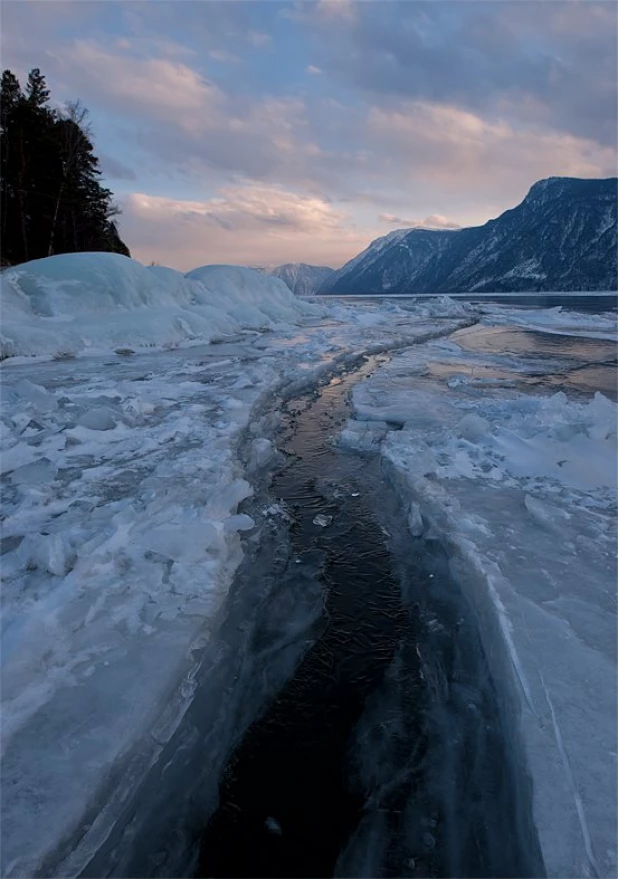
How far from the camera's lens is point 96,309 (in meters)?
13.3

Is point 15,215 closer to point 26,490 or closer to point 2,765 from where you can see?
point 26,490

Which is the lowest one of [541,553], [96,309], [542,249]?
[541,553]

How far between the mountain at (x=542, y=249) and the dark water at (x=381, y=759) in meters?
119

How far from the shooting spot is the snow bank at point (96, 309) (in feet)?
37.7

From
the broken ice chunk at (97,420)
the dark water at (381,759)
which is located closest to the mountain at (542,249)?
the broken ice chunk at (97,420)

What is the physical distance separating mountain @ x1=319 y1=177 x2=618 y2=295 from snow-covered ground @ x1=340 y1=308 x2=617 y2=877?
115 m

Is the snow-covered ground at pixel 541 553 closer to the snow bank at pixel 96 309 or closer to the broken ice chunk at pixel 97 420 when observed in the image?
the broken ice chunk at pixel 97 420

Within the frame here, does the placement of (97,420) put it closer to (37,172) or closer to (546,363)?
(546,363)

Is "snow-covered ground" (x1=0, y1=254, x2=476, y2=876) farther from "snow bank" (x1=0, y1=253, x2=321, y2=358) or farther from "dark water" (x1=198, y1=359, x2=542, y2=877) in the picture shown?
"snow bank" (x1=0, y1=253, x2=321, y2=358)

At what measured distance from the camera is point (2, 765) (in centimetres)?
166

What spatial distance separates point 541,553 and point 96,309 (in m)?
13.8

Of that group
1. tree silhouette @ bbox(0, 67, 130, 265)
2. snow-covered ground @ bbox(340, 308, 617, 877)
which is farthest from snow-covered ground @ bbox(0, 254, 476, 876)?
tree silhouette @ bbox(0, 67, 130, 265)

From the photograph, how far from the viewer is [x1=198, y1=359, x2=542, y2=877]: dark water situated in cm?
159

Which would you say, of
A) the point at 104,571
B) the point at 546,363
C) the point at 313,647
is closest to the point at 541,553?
the point at 313,647
